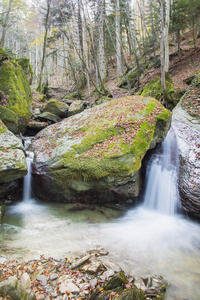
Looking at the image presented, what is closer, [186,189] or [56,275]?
[56,275]

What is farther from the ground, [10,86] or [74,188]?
[10,86]

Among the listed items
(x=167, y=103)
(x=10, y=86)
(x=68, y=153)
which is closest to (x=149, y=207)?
(x=68, y=153)

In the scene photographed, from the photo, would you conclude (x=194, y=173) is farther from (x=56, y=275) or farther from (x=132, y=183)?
(x=56, y=275)

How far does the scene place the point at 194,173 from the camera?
17.5 feet

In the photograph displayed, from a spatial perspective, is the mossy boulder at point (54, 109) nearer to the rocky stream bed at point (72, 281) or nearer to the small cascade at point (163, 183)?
the small cascade at point (163, 183)

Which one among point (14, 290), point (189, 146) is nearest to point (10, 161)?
point (14, 290)

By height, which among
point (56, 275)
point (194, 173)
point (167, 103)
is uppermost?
point (167, 103)

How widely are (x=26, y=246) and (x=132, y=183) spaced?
3452 mm

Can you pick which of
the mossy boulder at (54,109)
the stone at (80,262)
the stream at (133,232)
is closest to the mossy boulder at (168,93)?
the stream at (133,232)

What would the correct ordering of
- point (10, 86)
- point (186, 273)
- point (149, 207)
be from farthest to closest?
point (10, 86) → point (149, 207) → point (186, 273)

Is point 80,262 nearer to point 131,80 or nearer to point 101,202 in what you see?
point 101,202

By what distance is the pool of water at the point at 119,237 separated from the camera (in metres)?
3.41

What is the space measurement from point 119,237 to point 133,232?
56cm

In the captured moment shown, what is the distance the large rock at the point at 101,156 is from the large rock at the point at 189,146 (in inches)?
42.2
